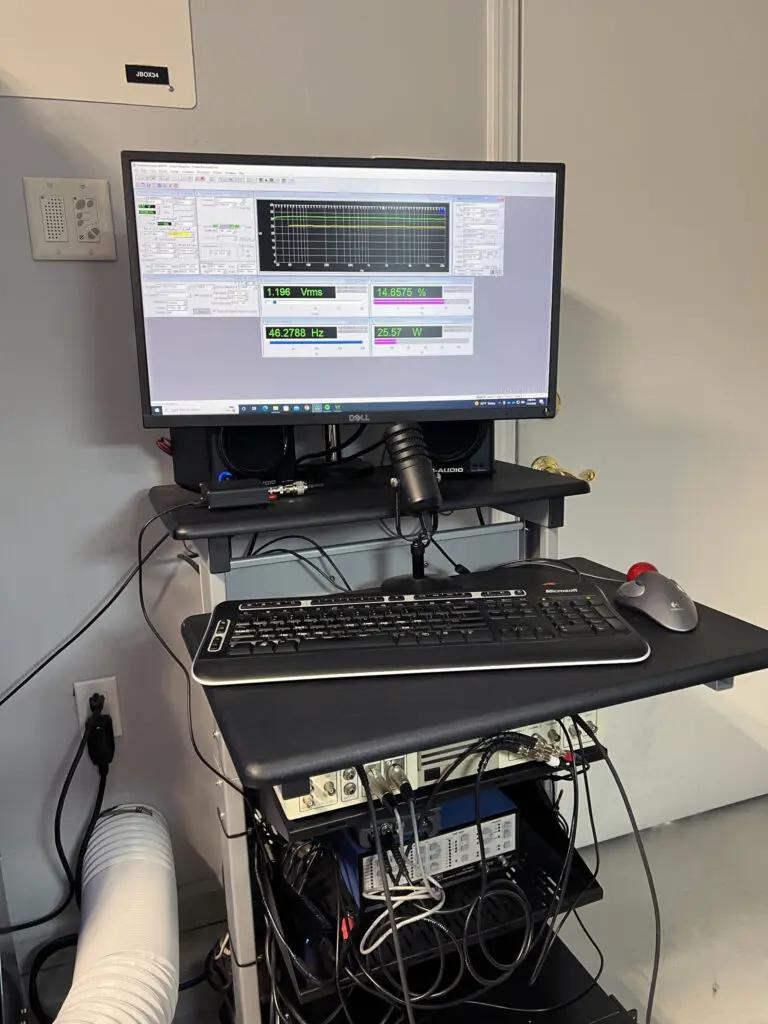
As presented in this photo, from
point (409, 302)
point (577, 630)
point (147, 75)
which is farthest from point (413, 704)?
point (147, 75)

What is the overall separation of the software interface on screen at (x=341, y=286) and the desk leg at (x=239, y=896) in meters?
0.51

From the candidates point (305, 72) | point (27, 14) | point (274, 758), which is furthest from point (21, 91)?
point (274, 758)

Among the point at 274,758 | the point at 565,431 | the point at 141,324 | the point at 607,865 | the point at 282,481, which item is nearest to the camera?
the point at 274,758

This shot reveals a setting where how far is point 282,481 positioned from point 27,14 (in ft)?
2.51

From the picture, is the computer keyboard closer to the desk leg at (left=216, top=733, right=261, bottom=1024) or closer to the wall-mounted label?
the desk leg at (left=216, top=733, right=261, bottom=1024)

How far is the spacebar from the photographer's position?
0.81 metres

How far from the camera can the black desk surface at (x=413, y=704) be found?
2.16ft

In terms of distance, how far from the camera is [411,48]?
129 cm

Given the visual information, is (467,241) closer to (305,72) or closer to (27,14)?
(305,72)

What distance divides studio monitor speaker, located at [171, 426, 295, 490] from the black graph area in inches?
9.0

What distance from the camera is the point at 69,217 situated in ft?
3.81

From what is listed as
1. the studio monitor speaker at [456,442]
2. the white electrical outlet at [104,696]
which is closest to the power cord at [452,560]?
the studio monitor speaker at [456,442]

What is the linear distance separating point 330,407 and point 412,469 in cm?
17

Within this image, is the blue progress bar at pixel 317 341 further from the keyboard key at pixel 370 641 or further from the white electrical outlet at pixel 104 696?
the white electrical outlet at pixel 104 696
